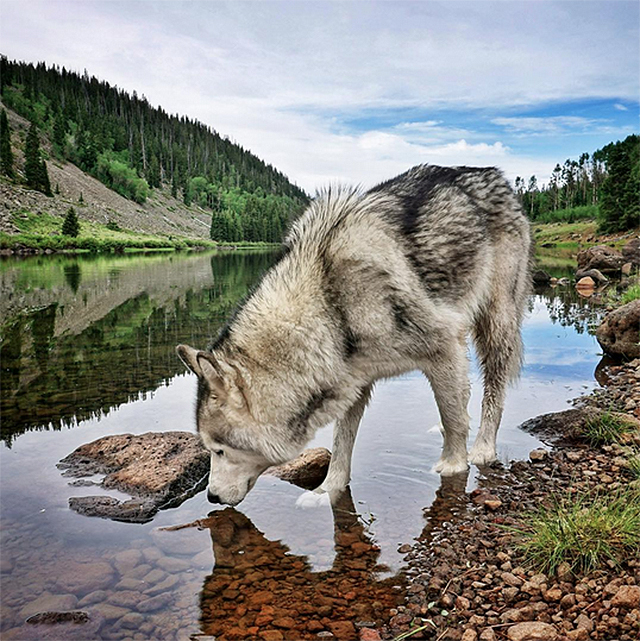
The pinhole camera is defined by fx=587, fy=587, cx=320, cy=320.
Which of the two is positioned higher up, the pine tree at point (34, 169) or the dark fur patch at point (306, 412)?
the pine tree at point (34, 169)

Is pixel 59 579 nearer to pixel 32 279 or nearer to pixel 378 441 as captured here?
pixel 378 441

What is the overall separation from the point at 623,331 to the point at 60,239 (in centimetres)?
8061

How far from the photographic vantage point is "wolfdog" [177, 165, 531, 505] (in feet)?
17.6

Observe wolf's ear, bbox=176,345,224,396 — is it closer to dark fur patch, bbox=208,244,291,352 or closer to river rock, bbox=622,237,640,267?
dark fur patch, bbox=208,244,291,352

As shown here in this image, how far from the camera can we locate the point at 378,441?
25.8ft

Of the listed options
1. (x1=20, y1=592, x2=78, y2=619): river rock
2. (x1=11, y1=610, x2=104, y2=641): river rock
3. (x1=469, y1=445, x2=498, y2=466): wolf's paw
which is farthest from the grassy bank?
(x1=11, y1=610, x2=104, y2=641): river rock

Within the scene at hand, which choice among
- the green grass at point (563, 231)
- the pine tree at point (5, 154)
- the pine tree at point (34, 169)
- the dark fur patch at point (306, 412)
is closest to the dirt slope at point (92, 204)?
the pine tree at point (34, 169)

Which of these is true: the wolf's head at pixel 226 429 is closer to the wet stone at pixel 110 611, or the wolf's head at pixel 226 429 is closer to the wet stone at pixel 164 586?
the wet stone at pixel 164 586

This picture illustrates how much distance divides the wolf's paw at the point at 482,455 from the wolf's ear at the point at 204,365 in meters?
3.41

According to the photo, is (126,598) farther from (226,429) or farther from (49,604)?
(226,429)

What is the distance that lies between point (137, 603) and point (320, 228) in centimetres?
372

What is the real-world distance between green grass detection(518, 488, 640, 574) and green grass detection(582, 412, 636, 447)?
8.11 feet

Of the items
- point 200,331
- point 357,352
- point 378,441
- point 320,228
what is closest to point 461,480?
point 378,441

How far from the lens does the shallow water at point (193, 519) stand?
4434 mm
